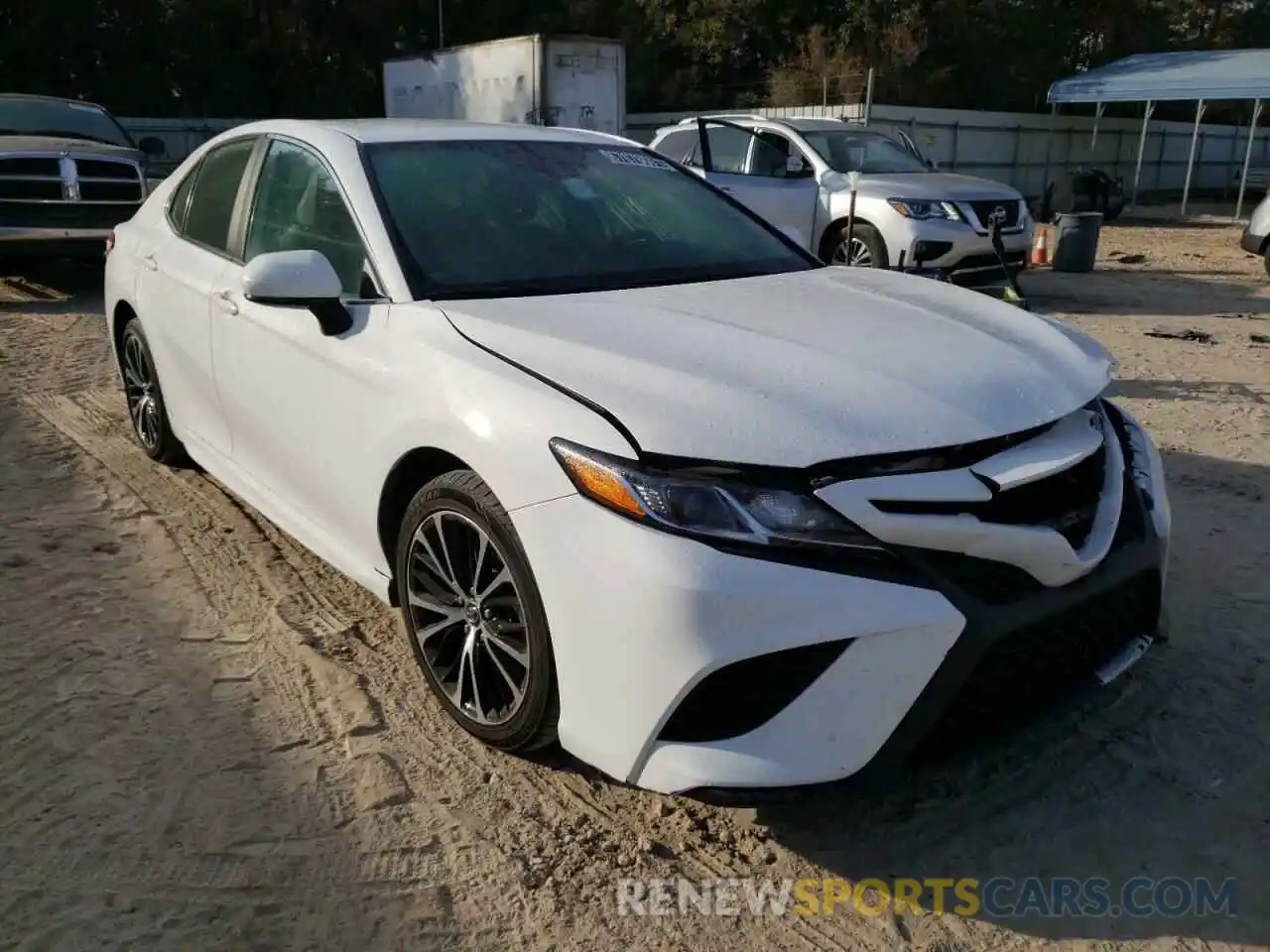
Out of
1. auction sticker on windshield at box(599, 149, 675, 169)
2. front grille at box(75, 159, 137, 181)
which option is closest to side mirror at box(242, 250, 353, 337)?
auction sticker on windshield at box(599, 149, 675, 169)

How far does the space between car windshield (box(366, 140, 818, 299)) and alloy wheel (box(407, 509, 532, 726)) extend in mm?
714

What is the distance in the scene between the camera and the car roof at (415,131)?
3.64m

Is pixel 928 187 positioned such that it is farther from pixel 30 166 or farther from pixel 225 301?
pixel 30 166

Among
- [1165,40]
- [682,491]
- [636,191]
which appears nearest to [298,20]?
[1165,40]

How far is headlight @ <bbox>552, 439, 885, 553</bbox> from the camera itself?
222cm

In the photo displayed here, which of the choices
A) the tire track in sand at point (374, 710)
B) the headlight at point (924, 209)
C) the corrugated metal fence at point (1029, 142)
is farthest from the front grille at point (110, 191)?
the corrugated metal fence at point (1029, 142)

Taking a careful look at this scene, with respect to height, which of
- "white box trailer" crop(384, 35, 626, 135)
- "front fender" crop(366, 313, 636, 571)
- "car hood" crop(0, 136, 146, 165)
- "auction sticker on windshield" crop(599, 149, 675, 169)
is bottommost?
"front fender" crop(366, 313, 636, 571)

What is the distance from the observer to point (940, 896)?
2.43 m

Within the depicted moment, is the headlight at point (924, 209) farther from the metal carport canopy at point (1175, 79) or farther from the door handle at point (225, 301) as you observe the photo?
the metal carport canopy at point (1175, 79)

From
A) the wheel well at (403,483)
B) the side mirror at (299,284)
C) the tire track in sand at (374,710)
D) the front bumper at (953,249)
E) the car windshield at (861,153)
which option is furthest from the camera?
the car windshield at (861,153)

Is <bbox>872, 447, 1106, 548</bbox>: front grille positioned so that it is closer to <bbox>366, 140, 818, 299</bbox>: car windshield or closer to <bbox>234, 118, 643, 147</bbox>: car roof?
<bbox>366, 140, 818, 299</bbox>: car windshield

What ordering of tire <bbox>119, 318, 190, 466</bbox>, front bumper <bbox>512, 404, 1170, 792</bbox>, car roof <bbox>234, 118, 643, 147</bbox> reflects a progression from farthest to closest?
tire <bbox>119, 318, 190, 466</bbox> → car roof <bbox>234, 118, 643, 147</bbox> → front bumper <bbox>512, 404, 1170, 792</bbox>

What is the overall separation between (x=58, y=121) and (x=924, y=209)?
8.26 metres

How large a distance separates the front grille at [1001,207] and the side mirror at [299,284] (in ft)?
Answer: 26.6
